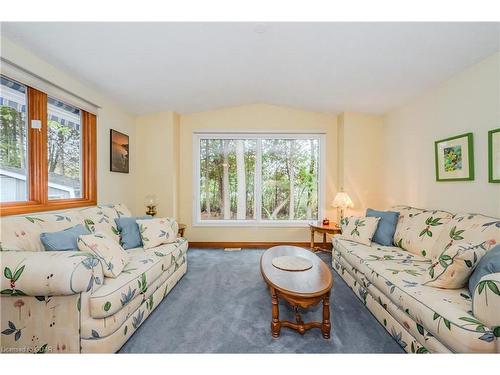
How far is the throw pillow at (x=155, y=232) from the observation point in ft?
8.47

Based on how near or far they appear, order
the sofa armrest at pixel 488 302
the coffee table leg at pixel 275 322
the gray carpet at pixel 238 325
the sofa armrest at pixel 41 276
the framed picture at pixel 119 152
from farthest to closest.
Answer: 1. the framed picture at pixel 119 152
2. the coffee table leg at pixel 275 322
3. the gray carpet at pixel 238 325
4. the sofa armrest at pixel 41 276
5. the sofa armrest at pixel 488 302

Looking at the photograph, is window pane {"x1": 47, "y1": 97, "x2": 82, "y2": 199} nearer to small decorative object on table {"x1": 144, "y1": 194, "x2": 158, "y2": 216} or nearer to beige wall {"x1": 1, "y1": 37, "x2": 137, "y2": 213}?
beige wall {"x1": 1, "y1": 37, "x2": 137, "y2": 213}

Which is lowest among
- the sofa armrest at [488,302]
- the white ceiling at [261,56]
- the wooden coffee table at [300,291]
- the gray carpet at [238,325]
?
the gray carpet at [238,325]

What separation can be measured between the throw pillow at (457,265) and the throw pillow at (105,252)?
2.29m

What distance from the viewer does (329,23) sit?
1.93m

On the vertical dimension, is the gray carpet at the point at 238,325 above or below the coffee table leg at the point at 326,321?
below

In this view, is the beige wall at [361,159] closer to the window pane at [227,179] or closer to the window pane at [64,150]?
the window pane at [227,179]

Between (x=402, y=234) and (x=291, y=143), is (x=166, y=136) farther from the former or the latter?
(x=402, y=234)

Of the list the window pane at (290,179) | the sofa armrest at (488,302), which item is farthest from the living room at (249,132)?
the window pane at (290,179)

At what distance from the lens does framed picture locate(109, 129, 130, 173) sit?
3324 mm

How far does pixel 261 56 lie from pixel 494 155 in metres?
2.40

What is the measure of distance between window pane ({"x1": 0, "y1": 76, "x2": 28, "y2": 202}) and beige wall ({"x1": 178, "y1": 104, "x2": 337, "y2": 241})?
227 cm

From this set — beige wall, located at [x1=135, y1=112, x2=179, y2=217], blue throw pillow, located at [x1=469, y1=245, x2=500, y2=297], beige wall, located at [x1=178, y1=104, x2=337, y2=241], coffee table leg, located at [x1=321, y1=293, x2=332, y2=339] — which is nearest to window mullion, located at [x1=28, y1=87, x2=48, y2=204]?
beige wall, located at [x1=135, y1=112, x2=179, y2=217]
